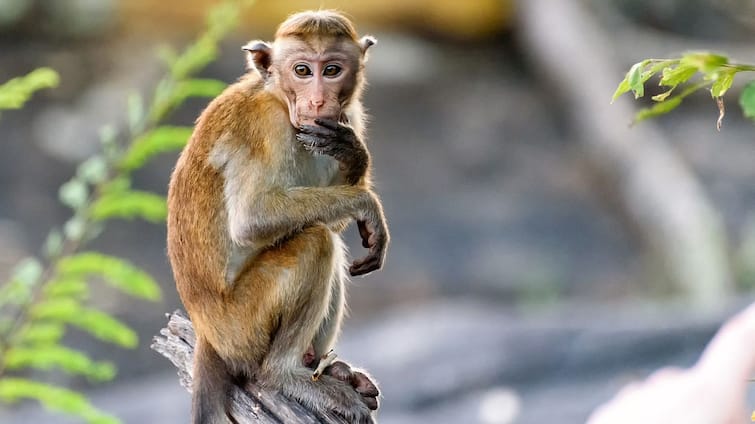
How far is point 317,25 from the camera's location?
511 cm

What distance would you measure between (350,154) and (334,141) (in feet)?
0.59

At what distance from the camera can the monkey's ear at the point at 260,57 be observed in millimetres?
5301

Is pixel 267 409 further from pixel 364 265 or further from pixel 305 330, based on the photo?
pixel 364 265

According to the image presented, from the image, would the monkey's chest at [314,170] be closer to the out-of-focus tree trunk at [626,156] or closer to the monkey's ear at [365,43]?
the monkey's ear at [365,43]

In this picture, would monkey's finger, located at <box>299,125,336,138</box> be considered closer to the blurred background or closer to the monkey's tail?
the monkey's tail

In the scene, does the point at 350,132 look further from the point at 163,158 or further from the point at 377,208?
the point at 163,158

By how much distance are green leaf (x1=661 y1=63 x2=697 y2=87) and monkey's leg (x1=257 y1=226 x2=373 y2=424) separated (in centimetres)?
260

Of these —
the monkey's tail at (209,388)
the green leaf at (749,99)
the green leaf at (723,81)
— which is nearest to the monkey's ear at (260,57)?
the monkey's tail at (209,388)

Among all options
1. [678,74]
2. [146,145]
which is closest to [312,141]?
[146,145]

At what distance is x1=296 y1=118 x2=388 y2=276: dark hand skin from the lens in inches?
199

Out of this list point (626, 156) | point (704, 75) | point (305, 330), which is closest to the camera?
point (704, 75)

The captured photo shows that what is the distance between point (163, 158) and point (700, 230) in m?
8.44

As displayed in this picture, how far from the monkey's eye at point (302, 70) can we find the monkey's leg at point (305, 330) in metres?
0.75

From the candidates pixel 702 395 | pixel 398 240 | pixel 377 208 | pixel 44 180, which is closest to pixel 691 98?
pixel 398 240
